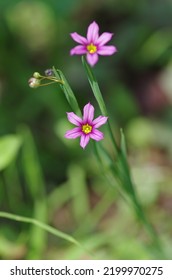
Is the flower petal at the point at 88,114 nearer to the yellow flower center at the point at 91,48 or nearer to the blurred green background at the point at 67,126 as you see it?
the yellow flower center at the point at 91,48

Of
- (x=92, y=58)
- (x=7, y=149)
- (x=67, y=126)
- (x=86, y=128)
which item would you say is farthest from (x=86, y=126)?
(x=67, y=126)

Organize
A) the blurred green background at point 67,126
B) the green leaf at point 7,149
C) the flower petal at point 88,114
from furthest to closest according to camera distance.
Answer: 1. the blurred green background at point 67,126
2. the green leaf at point 7,149
3. the flower petal at point 88,114

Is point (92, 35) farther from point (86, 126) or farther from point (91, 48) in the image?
point (86, 126)

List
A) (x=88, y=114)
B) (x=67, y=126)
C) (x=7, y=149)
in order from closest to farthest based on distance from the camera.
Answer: (x=88, y=114)
(x=7, y=149)
(x=67, y=126)

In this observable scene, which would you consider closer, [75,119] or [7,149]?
[75,119]

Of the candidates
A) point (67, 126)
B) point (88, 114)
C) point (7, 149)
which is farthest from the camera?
point (67, 126)

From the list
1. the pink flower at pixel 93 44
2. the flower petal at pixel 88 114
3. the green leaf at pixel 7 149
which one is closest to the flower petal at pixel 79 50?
the pink flower at pixel 93 44
